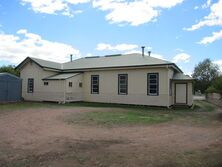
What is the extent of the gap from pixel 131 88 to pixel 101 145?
1515 cm

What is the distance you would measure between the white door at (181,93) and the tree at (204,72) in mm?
52506

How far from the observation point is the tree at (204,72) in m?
71.9

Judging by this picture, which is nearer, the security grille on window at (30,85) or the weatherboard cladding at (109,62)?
the weatherboard cladding at (109,62)

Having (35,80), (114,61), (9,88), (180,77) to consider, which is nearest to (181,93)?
(180,77)

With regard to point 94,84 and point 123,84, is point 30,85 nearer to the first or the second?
point 94,84

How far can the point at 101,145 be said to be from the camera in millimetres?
7172

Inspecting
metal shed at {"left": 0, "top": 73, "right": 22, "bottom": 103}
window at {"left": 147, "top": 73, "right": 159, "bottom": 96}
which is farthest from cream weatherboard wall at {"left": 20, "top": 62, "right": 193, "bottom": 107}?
metal shed at {"left": 0, "top": 73, "right": 22, "bottom": 103}

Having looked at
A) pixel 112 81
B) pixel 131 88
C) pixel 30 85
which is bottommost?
pixel 131 88

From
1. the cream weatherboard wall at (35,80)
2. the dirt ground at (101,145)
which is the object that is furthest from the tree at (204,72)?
the dirt ground at (101,145)

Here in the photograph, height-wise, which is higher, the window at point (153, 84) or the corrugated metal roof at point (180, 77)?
the corrugated metal roof at point (180, 77)

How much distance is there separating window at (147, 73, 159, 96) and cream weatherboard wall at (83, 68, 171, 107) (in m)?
0.27

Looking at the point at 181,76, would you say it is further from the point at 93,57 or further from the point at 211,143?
the point at 211,143

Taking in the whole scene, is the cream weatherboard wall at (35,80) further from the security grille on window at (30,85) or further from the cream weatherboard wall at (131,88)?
the cream weatherboard wall at (131,88)

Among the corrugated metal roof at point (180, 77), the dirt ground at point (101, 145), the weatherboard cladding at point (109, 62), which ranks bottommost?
the dirt ground at point (101, 145)
